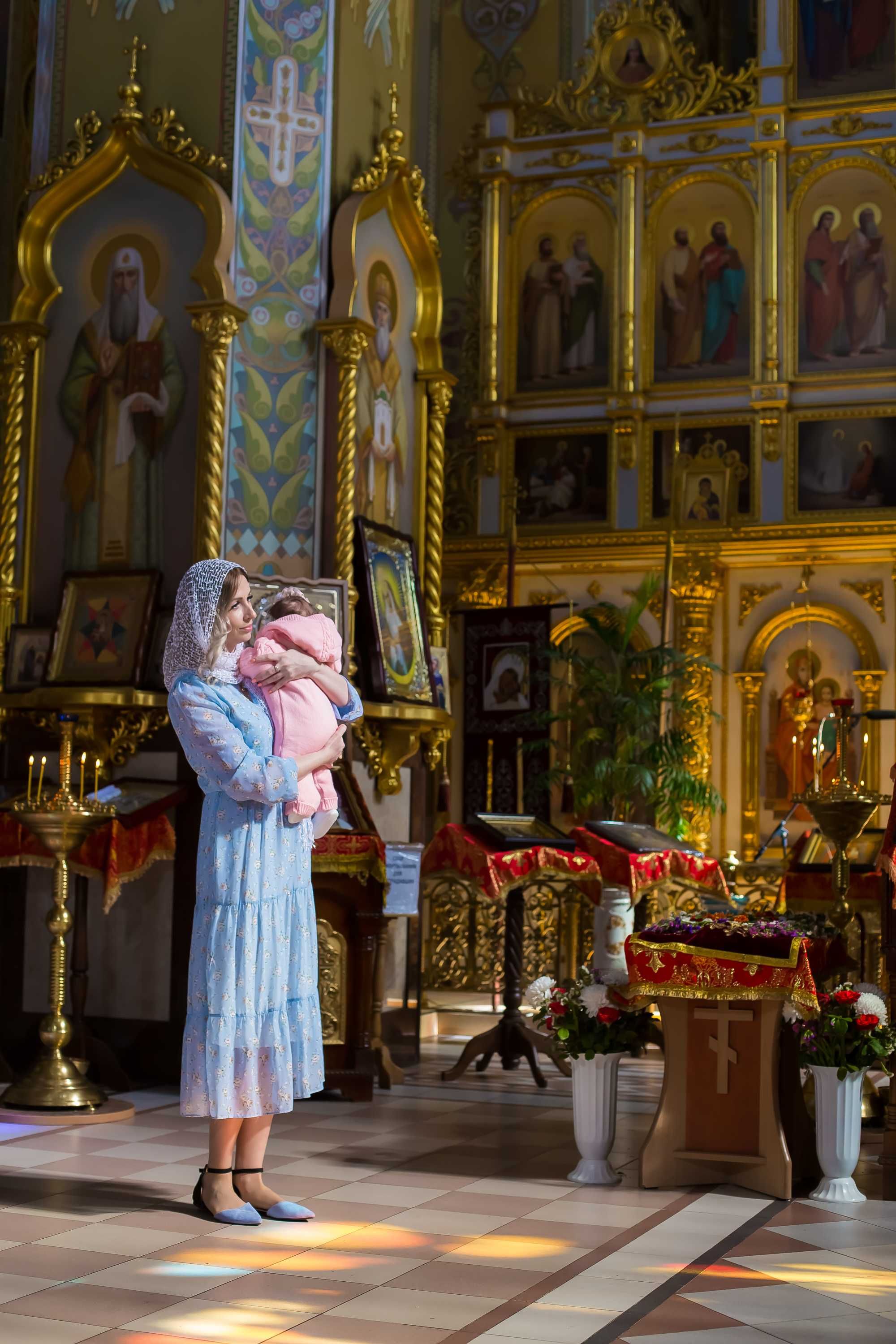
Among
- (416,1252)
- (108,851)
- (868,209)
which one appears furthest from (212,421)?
(868,209)

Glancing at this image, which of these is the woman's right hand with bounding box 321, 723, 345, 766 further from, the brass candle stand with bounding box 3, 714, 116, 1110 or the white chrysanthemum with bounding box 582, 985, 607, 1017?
the brass candle stand with bounding box 3, 714, 116, 1110

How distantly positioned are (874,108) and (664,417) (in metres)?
3.12

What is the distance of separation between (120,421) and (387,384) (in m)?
1.37

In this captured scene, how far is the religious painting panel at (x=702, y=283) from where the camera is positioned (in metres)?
14.2

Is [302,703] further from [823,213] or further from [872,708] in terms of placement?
[823,213]

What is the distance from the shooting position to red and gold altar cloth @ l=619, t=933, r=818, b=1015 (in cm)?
519

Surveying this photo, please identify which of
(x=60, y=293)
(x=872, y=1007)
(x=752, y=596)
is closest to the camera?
(x=872, y=1007)

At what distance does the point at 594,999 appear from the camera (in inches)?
215

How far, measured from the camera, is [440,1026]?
1003 centimetres

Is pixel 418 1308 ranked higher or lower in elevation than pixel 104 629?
lower

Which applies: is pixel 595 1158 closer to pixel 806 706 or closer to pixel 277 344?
pixel 277 344

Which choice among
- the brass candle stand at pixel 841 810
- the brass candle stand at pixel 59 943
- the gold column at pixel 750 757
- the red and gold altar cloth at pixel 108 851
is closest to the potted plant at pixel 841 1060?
the brass candle stand at pixel 841 810

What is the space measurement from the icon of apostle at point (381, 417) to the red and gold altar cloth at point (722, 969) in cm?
330

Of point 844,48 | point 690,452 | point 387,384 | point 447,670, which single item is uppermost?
point 844,48
